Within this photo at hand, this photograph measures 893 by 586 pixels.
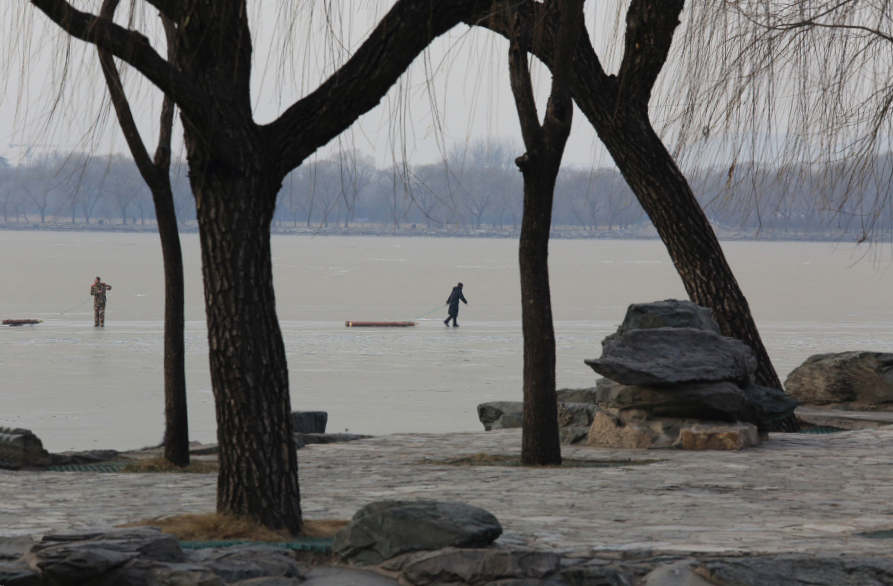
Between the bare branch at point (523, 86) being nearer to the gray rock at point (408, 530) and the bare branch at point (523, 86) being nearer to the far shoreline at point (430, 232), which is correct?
the gray rock at point (408, 530)

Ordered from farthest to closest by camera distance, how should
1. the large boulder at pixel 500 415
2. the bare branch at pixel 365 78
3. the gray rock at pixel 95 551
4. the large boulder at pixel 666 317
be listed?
the large boulder at pixel 500 415
the large boulder at pixel 666 317
the bare branch at pixel 365 78
the gray rock at pixel 95 551

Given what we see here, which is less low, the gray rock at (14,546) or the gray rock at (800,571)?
the gray rock at (800,571)

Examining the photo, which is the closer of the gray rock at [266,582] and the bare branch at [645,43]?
the gray rock at [266,582]

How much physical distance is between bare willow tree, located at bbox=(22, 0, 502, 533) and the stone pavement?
0.92 meters

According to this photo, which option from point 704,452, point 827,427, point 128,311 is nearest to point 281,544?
point 704,452

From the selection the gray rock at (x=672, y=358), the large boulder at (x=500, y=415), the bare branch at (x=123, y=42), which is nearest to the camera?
the bare branch at (x=123, y=42)

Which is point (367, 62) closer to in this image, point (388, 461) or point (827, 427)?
point (388, 461)

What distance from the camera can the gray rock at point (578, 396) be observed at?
42.9 feet

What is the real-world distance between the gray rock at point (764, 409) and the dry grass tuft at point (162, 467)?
17.1 feet

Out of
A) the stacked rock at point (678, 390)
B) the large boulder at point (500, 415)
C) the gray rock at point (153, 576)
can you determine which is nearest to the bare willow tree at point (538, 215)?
the stacked rock at point (678, 390)

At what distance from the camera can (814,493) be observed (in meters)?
7.62

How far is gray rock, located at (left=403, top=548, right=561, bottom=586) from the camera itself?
5.06m

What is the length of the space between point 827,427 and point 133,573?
940 cm

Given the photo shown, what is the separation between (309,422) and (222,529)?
21.1ft
